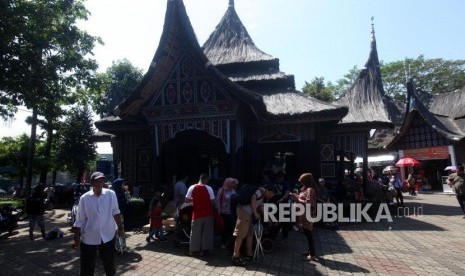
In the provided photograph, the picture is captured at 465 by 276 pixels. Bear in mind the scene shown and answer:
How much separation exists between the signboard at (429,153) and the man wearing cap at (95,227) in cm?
2756

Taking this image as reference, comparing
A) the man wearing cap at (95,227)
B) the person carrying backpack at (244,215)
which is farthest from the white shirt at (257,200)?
the man wearing cap at (95,227)

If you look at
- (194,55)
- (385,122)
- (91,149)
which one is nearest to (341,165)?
(385,122)

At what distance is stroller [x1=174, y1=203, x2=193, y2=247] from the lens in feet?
24.2

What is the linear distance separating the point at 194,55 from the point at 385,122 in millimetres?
7692

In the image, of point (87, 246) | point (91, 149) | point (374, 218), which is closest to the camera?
point (87, 246)

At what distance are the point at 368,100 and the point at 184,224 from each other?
34.1 ft

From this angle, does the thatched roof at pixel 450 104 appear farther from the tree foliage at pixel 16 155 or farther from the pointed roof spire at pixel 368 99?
the tree foliage at pixel 16 155

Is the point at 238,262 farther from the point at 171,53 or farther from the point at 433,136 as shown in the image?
the point at 433,136

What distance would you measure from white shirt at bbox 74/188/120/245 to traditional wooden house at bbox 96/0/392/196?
5.55 meters

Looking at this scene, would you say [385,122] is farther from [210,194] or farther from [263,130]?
[210,194]

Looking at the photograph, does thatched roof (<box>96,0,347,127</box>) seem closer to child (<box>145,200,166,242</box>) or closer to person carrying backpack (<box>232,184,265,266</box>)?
child (<box>145,200,166,242</box>)

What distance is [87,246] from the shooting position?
172 inches

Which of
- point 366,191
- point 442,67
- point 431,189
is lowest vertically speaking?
point 431,189

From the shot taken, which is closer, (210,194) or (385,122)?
(210,194)
